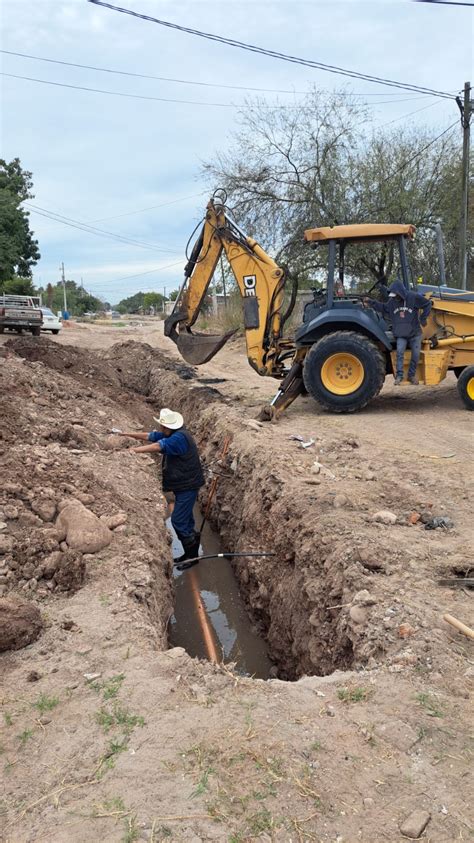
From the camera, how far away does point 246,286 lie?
32.9 feet

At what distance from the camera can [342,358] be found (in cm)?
948

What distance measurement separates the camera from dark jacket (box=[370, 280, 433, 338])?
356 inches

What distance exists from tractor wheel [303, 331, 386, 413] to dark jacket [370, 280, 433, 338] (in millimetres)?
489

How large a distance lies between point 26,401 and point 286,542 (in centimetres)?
483

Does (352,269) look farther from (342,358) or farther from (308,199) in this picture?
(308,199)

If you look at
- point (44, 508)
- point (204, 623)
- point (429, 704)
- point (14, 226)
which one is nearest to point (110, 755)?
point (429, 704)

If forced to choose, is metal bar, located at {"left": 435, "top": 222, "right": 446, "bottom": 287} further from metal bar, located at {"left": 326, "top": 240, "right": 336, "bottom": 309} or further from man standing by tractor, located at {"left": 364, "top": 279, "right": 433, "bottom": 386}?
metal bar, located at {"left": 326, "top": 240, "right": 336, "bottom": 309}

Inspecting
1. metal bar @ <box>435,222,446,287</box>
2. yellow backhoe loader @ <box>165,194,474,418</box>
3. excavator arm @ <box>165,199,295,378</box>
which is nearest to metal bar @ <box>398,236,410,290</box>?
yellow backhoe loader @ <box>165,194,474,418</box>

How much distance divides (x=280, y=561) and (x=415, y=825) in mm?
3614

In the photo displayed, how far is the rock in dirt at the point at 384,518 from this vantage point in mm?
5422

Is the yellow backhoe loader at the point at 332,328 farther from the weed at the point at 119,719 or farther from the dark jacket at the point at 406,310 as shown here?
the weed at the point at 119,719

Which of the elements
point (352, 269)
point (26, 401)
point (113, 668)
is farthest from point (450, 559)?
point (352, 269)

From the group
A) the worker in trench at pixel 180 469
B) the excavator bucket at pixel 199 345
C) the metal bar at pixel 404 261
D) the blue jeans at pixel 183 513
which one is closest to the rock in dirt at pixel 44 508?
the worker in trench at pixel 180 469

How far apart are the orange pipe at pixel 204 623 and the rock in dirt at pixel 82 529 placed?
58.2 inches
